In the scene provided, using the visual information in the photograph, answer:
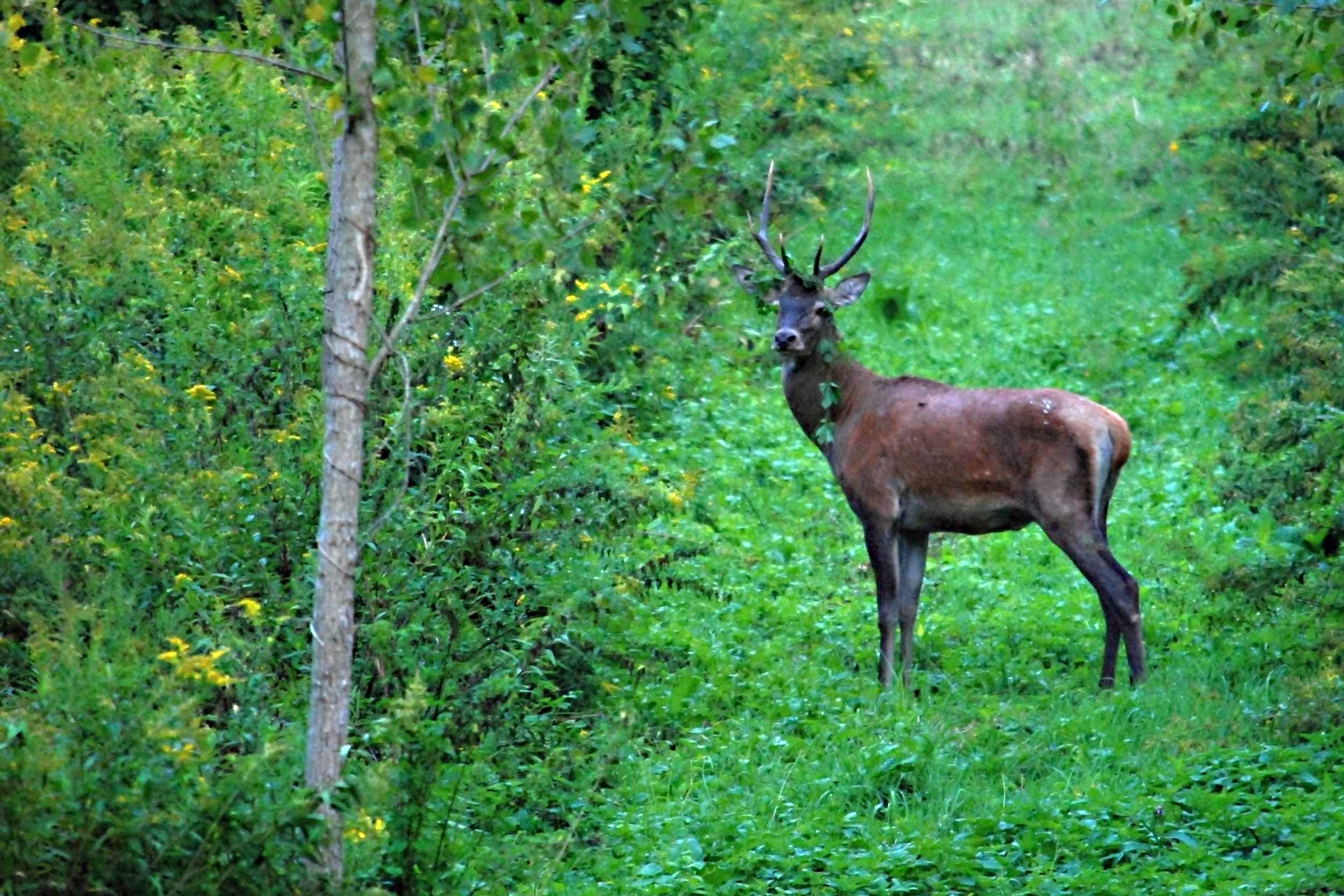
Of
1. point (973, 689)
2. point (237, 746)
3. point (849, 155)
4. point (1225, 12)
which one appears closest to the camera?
point (237, 746)

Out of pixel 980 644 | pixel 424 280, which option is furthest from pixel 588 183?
pixel 424 280

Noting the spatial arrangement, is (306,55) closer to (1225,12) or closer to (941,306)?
(1225,12)

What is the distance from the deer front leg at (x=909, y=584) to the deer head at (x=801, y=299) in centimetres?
128

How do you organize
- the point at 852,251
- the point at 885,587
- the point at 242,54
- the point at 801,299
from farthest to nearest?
1. the point at 801,299
2. the point at 852,251
3. the point at 885,587
4. the point at 242,54

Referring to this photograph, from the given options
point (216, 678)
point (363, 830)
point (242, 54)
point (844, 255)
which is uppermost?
point (242, 54)

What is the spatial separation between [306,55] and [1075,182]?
14.3 m

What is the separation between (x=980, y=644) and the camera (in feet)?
32.9

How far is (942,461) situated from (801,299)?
1.36 meters

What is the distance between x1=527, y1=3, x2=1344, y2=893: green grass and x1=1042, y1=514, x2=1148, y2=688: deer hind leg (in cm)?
21

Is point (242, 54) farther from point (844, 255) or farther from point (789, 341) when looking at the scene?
point (789, 341)

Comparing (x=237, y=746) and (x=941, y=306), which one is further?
(x=941, y=306)

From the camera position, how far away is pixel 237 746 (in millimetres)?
6574

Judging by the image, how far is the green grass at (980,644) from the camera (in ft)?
22.8

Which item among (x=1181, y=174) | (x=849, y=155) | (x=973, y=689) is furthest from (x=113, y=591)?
(x=1181, y=174)
